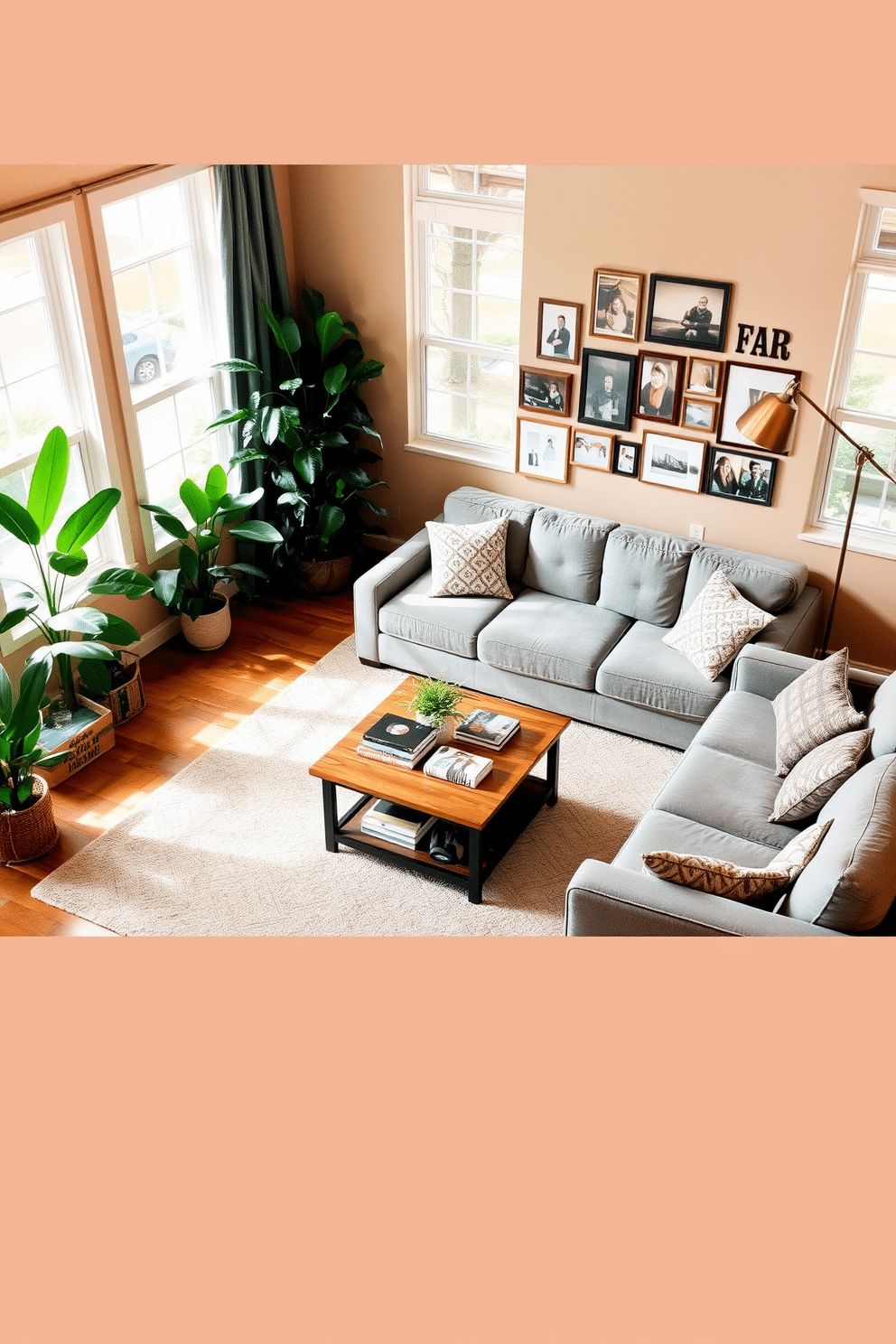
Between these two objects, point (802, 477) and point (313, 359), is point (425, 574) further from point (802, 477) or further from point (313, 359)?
point (802, 477)

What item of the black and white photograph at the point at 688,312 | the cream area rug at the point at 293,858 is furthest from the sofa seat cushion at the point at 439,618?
the black and white photograph at the point at 688,312

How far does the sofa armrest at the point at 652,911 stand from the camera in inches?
131

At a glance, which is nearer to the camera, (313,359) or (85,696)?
(85,696)

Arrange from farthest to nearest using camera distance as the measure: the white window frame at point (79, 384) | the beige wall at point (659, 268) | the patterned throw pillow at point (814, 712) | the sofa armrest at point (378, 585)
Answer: the sofa armrest at point (378, 585) → the beige wall at point (659, 268) → the white window frame at point (79, 384) → the patterned throw pillow at point (814, 712)

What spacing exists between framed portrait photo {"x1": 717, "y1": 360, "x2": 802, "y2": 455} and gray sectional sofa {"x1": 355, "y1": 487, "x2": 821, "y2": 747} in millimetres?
538

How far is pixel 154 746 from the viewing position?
5.11m

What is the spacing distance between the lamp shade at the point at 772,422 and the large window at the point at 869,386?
63 centimetres

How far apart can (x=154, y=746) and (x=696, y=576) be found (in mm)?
2588

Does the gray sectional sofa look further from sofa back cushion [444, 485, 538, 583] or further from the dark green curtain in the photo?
the dark green curtain

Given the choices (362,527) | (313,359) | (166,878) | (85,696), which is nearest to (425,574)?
(362,527)

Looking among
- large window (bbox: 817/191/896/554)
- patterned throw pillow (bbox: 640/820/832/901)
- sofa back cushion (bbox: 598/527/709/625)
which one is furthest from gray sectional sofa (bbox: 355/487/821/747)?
patterned throw pillow (bbox: 640/820/832/901)

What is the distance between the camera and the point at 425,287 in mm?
5898

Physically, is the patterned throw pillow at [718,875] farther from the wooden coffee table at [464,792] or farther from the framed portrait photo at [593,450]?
the framed portrait photo at [593,450]

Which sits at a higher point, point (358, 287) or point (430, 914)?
point (358, 287)
